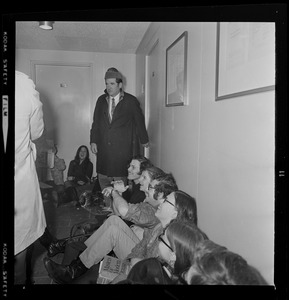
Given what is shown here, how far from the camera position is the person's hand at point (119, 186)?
1.04 metres

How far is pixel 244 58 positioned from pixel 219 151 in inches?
11.4

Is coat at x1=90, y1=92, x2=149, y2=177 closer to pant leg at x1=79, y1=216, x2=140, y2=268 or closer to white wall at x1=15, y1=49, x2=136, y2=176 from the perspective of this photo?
white wall at x1=15, y1=49, x2=136, y2=176

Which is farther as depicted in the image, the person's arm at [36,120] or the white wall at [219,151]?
the person's arm at [36,120]

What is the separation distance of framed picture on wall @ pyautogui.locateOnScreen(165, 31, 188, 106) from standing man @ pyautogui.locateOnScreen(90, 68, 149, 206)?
5.0 inches

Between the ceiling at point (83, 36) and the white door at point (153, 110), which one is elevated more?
the ceiling at point (83, 36)

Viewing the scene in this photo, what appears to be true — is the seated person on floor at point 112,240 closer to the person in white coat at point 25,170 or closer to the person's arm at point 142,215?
the person's arm at point 142,215

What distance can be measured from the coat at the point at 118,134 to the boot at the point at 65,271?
Result: 0.32 meters

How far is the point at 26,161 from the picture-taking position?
0.97 metres

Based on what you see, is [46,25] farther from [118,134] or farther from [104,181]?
[104,181]

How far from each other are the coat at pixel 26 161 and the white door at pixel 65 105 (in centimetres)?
3

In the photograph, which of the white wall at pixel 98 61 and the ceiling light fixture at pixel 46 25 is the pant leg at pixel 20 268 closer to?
the white wall at pixel 98 61

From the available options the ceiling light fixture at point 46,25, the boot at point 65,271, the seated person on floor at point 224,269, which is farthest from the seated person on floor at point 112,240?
the ceiling light fixture at point 46,25

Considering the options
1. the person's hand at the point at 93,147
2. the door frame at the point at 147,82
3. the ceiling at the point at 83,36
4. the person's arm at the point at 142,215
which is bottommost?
the person's arm at the point at 142,215

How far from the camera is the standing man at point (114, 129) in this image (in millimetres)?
987
